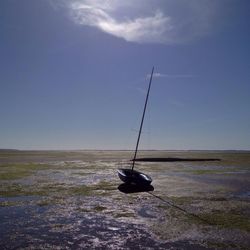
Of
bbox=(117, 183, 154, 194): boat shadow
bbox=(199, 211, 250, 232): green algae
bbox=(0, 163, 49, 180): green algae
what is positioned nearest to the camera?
bbox=(199, 211, 250, 232): green algae

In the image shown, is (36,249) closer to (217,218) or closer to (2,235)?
(2,235)

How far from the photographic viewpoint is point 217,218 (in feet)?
62.7

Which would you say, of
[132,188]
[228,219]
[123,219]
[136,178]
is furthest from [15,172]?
[228,219]

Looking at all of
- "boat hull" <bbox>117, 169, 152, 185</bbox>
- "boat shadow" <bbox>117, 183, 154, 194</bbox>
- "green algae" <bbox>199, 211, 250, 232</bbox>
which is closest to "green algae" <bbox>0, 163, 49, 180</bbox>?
"boat hull" <bbox>117, 169, 152, 185</bbox>

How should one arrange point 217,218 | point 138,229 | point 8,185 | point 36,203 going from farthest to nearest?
point 8,185 < point 36,203 < point 217,218 < point 138,229

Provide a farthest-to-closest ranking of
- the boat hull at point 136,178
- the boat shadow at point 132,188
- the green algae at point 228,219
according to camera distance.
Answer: the boat hull at point 136,178, the boat shadow at point 132,188, the green algae at point 228,219

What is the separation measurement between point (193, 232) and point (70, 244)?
5.93 meters

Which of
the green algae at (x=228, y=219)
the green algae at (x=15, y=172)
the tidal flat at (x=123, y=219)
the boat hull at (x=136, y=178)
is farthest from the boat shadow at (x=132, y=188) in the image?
the green algae at (x=15, y=172)

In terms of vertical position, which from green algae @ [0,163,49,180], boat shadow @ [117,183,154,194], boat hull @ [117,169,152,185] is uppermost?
boat hull @ [117,169,152,185]

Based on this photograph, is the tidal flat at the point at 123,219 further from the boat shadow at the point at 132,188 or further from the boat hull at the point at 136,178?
the boat hull at the point at 136,178

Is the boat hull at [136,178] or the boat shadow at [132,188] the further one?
the boat hull at [136,178]

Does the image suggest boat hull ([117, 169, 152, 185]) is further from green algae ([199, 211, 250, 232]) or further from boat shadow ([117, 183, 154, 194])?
green algae ([199, 211, 250, 232])

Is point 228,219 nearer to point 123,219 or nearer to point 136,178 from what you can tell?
point 123,219

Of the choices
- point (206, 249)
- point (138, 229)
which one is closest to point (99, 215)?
point (138, 229)
